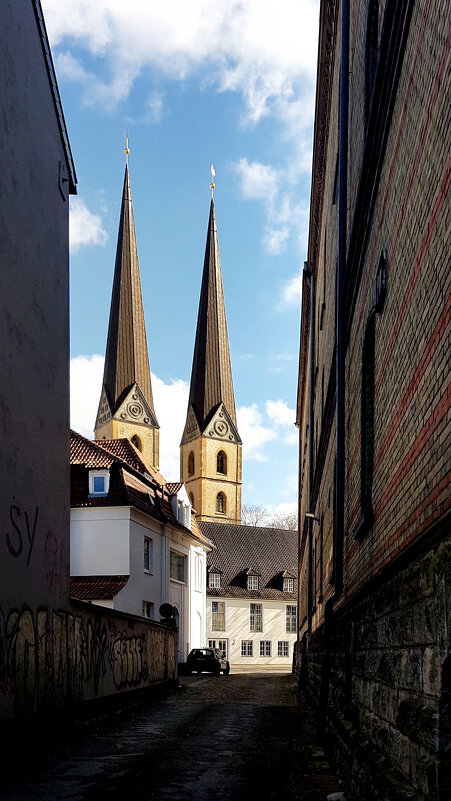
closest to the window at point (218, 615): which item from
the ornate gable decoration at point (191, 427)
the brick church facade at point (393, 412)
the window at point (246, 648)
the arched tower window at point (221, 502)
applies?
the window at point (246, 648)

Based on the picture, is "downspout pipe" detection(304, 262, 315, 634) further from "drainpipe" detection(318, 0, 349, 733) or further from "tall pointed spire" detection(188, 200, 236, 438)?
"tall pointed spire" detection(188, 200, 236, 438)

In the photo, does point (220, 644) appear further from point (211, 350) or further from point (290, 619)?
point (211, 350)

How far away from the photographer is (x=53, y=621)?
12336 millimetres

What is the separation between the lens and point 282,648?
61.7 meters

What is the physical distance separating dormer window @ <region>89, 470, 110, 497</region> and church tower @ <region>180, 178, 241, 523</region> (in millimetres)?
57587

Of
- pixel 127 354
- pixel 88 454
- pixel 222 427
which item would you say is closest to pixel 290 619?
pixel 88 454

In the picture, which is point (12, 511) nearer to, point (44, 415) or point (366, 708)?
point (44, 415)

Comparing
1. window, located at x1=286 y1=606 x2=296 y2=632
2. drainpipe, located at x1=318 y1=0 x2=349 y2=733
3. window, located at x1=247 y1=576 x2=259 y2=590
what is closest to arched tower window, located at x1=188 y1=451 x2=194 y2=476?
window, located at x1=247 y1=576 x2=259 y2=590

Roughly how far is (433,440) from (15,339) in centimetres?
746

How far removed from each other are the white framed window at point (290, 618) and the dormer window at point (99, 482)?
32.2 metres

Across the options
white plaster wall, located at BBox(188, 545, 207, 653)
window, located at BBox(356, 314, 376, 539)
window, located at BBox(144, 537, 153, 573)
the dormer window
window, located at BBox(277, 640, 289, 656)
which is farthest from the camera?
window, located at BBox(277, 640, 289, 656)

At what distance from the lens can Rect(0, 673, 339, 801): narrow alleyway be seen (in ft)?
25.3

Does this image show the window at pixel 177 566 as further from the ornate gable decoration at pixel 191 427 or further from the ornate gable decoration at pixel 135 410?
the ornate gable decoration at pixel 191 427

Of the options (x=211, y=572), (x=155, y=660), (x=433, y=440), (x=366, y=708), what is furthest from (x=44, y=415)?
(x=211, y=572)
